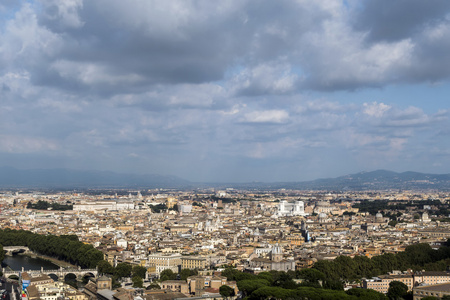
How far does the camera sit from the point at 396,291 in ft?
102

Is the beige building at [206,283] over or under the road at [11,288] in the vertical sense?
over


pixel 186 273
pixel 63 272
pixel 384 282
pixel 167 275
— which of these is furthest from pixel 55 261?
pixel 384 282

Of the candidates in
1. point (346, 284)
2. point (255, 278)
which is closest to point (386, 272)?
point (346, 284)

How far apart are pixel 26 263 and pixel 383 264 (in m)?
27.8

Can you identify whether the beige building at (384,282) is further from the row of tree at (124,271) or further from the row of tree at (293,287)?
the row of tree at (124,271)

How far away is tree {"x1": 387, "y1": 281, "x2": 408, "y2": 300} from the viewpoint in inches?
1225

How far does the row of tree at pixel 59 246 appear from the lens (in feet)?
149

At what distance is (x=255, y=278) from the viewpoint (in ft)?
109

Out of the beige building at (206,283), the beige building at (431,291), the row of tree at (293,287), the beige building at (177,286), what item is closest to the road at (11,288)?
the beige building at (177,286)

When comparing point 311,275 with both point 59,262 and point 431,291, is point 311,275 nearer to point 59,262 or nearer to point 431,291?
point 431,291

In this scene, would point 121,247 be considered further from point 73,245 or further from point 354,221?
point 354,221

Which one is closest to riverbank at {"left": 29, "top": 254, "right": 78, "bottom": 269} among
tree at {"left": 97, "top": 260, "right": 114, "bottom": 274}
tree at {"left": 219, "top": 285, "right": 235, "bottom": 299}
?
tree at {"left": 97, "top": 260, "right": 114, "bottom": 274}

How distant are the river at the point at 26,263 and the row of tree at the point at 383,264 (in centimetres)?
2143

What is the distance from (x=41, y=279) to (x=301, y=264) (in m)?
17.0
